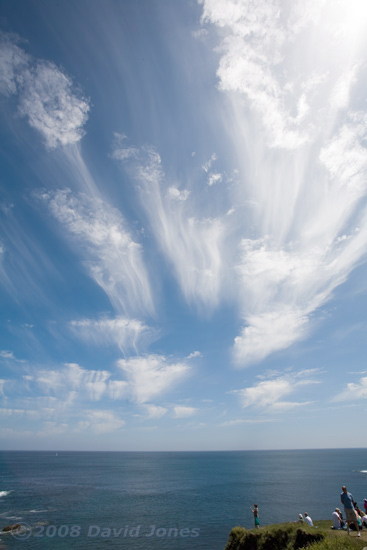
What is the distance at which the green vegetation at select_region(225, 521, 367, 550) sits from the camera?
57.7 feet

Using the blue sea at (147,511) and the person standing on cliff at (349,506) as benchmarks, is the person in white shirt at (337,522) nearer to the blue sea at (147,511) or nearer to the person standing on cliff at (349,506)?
the person standing on cliff at (349,506)

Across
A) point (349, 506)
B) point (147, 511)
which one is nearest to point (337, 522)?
point (349, 506)

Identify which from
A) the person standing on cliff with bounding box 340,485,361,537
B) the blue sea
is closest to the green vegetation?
the person standing on cliff with bounding box 340,485,361,537

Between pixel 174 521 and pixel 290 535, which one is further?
pixel 174 521

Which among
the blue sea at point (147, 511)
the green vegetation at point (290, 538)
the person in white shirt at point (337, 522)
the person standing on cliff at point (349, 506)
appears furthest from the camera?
the blue sea at point (147, 511)

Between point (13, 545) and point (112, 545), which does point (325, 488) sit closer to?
point (112, 545)

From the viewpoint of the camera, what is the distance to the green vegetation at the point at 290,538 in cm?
1760

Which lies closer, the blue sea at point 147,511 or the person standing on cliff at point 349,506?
the person standing on cliff at point 349,506

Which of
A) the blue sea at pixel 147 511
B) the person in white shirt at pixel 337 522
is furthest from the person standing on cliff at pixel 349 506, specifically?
the blue sea at pixel 147 511

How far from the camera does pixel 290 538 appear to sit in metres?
22.9

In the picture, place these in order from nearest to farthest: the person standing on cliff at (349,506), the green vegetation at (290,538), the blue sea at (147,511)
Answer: the green vegetation at (290,538), the person standing on cliff at (349,506), the blue sea at (147,511)

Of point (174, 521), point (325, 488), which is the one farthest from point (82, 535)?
point (325, 488)

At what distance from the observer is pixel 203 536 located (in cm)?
4303

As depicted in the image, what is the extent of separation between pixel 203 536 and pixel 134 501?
30.7 m
